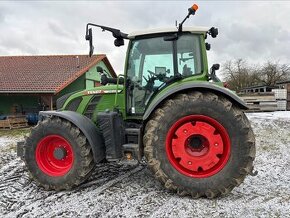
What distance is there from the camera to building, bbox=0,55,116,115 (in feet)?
54.8

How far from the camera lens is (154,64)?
443 cm

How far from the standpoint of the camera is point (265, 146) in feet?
25.5

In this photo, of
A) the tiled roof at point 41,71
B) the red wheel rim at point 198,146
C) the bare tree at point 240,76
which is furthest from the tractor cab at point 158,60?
the bare tree at point 240,76

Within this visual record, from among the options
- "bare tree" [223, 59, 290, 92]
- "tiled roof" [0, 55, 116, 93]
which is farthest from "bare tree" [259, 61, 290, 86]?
"tiled roof" [0, 55, 116, 93]

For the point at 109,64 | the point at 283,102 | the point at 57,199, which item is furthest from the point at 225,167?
the point at 109,64

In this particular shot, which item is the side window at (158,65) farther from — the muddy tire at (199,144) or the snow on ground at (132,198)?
the snow on ground at (132,198)

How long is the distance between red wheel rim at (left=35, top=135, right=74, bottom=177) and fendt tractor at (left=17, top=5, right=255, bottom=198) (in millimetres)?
14

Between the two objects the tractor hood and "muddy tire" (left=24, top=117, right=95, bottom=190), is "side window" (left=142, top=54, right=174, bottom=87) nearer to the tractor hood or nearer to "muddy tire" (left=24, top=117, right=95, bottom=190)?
the tractor hood

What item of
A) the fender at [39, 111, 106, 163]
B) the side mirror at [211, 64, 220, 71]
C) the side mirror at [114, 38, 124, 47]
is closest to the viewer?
the fender at [39, 111, 106, 163]

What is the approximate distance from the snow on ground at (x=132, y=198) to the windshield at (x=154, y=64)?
47.2 inches

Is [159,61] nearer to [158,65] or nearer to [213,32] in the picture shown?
[158,65]

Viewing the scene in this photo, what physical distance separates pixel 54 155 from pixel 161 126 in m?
1.71

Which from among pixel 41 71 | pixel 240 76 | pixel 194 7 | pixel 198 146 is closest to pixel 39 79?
pixel 41 71

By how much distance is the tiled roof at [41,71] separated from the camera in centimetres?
1675
